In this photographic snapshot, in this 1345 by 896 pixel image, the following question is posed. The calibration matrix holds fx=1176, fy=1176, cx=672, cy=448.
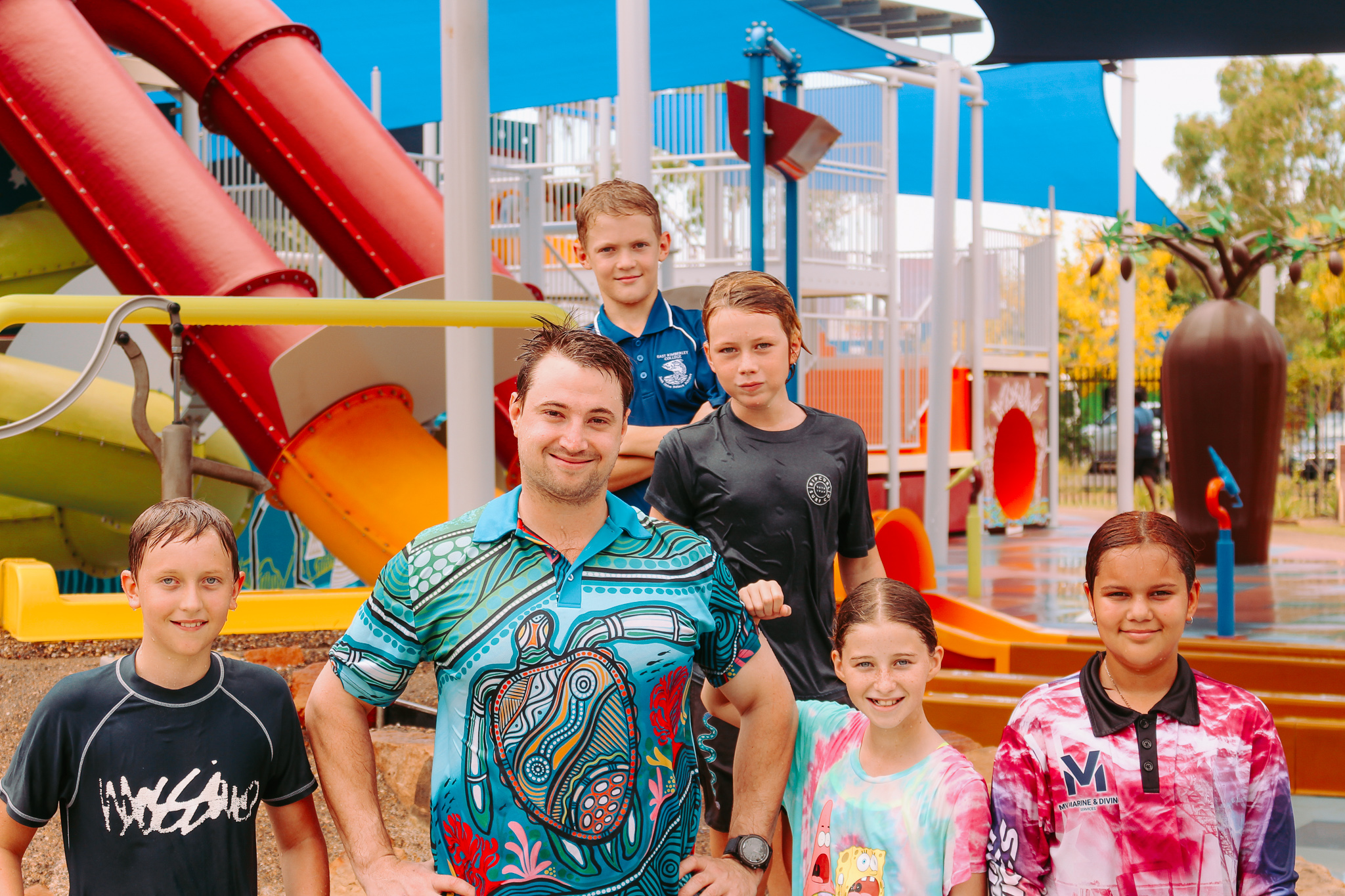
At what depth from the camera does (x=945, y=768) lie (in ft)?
5.83

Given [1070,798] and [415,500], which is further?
[415,500]

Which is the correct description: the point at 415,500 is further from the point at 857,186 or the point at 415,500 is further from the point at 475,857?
the point at 857,186

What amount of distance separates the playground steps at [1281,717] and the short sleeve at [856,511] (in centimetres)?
194

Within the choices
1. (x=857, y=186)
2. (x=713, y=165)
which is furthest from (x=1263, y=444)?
(x=713, y=165)

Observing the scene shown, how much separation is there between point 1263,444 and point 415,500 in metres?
7.26

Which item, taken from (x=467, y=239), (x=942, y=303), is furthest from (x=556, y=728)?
(x=942, y=303)

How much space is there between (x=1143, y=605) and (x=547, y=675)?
836 mm

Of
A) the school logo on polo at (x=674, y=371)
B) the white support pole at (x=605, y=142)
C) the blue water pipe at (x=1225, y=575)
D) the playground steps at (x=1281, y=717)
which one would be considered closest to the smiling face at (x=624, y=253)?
the school logo on polo at (x=674, y=371)

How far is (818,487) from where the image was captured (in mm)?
2246

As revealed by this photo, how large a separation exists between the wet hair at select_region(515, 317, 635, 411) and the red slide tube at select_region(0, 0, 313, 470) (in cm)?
306

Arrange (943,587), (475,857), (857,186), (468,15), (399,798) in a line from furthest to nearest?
1. (857,186)
2. (943,587)
3. (399,798)
4. (468,15)
5. (475,857)

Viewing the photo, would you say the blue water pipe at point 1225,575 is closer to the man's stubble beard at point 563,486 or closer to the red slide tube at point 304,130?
the red slide tube at point 304,130

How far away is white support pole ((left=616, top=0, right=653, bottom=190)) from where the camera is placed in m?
4.27

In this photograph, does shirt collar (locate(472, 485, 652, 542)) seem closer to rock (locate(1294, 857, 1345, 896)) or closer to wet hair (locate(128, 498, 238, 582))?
wet hair (locate(128, 498, 238, 582))
